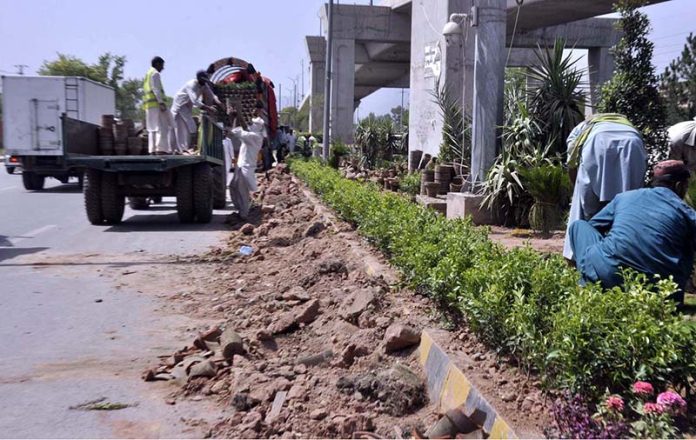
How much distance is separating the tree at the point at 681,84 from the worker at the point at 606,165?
802 centimetres

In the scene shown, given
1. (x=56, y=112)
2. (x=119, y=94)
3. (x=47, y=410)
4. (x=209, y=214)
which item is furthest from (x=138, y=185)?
(x=119, y=94)

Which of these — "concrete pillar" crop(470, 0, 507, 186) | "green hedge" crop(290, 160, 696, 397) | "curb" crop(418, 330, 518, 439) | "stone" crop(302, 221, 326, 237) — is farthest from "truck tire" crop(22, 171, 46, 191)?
"curb" crop(418, 330, 518, 439)

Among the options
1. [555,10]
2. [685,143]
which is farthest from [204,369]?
[555,10]

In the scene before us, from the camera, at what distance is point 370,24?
26766mm

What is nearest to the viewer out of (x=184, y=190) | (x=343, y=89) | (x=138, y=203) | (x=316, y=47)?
(x=184, y=190)

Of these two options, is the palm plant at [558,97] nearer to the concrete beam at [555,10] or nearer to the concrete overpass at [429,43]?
the concrete overpass at [429,43]

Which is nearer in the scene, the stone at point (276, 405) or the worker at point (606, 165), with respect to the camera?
the stone at point (276, 405)

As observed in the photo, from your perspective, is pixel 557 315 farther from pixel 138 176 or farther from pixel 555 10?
pixel 555 10

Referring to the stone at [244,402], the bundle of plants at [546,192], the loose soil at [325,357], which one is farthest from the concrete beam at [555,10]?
the stone at [244,402]

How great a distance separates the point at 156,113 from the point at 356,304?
28.7 ft

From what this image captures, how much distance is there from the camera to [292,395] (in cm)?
452

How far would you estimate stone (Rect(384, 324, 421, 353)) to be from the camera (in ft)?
16.3

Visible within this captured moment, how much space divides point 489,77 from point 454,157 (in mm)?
3707

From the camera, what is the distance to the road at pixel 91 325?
462 centimetres
